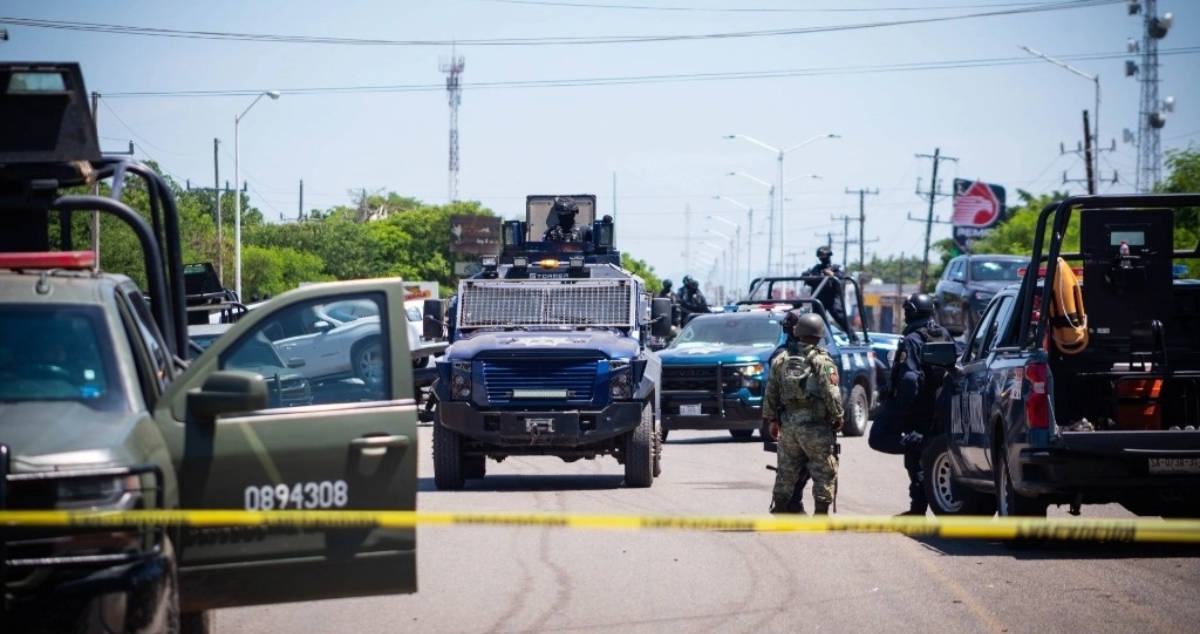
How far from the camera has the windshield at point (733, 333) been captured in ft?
78.1

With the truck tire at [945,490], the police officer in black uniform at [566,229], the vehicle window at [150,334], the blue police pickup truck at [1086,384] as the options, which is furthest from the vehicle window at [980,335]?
the police officer in black uniform at [566,229]

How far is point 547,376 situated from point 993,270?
23490 millimetres

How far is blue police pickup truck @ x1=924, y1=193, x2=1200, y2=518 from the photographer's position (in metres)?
11.5

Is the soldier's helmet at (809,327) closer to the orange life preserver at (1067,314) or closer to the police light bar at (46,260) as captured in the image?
the orange life preserver at (1067,314)

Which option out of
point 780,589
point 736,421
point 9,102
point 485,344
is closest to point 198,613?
point 9,102

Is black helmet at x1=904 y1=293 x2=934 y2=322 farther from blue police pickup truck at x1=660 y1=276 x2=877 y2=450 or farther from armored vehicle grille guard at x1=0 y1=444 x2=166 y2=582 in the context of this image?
armored vehicle grille guard at x1=0 y1=444 x2=166 y2=582

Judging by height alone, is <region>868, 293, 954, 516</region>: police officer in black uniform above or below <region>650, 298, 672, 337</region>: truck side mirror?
below

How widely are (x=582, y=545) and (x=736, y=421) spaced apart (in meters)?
10.4

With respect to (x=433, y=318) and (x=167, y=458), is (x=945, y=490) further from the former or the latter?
(x=167, y=458)

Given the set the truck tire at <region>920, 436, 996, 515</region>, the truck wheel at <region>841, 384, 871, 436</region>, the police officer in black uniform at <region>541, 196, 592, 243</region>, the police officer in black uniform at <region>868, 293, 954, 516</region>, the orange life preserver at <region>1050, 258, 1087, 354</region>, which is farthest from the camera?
the truck wheel at <region>841, 384, 871, 436</region>

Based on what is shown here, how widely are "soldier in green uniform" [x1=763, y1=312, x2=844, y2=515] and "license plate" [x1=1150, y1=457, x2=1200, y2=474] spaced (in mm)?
2522

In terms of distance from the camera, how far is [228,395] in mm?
7051

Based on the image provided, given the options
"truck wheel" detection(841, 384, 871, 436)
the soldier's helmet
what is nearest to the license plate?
the soldier's helmet

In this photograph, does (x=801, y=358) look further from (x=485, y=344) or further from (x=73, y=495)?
(x=73, y=495)
